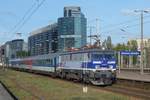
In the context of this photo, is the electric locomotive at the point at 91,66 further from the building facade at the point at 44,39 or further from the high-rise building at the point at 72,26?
the building facade at the point at 44,39

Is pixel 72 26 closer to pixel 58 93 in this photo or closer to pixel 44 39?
pixel 44 39

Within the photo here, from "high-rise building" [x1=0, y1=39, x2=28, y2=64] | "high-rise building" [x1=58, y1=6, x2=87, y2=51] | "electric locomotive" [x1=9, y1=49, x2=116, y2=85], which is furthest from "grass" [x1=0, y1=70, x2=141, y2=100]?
"high-rise building" [x1=0, y1=39, x2=28, y2=64]

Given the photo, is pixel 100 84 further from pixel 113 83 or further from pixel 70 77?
pixel 70 77

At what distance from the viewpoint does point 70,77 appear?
46.6m

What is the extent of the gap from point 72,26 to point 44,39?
81.5 ft

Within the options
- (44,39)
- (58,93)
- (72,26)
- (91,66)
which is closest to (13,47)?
(44,39)

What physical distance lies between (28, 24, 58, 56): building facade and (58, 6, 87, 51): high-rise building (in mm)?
6527

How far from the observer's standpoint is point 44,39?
10606 centimetres

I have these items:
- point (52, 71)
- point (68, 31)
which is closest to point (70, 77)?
point (52, 71)

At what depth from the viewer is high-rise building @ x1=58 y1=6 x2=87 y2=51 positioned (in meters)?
79.5

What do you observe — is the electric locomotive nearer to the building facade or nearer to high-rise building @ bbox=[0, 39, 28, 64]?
the building facade

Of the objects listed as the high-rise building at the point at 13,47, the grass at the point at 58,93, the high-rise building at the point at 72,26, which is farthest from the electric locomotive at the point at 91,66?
the high-rise building at the point at 13,47

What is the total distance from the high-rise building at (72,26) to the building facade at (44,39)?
6.53 metres

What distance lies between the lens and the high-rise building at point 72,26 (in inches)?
3128
